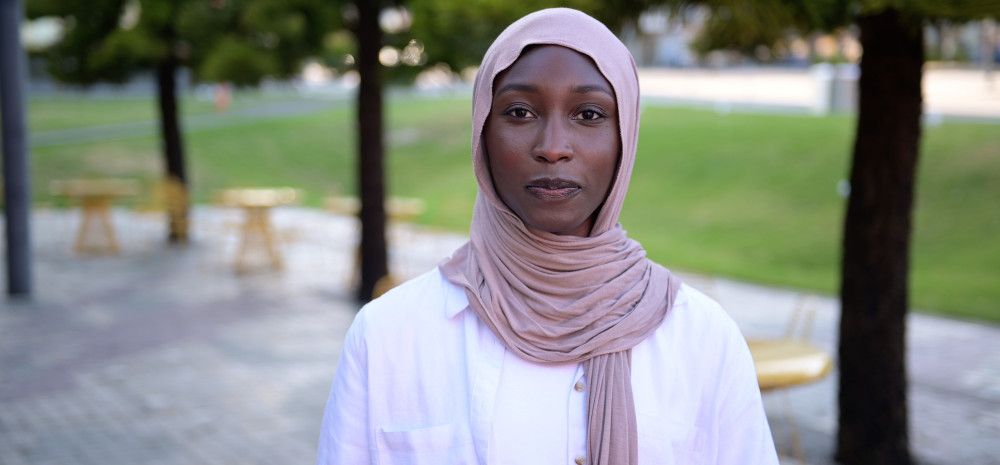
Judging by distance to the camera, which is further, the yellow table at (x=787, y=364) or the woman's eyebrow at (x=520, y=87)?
the yellow table at (x=787, y=364)

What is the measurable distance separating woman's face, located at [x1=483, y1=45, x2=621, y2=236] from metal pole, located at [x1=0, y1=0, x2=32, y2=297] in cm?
1091

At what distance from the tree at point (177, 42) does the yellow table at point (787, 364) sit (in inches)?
245

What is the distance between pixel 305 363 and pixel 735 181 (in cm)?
1248

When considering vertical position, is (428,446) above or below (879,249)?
above

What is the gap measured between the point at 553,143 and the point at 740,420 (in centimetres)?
59

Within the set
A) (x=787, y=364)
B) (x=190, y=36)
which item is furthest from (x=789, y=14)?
(x=190, y=36)

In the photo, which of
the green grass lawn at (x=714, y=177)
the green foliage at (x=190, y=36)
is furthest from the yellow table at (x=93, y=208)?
the green grass lawn at (x=714, y=177)

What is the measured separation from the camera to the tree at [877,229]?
5.86 metres

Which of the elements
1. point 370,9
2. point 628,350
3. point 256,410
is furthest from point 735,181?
point 628,350

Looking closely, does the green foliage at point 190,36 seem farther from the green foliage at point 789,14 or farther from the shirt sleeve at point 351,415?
the shirt sleeve at point 351,415

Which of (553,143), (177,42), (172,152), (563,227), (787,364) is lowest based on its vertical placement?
(787,364)

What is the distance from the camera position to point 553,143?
178cm

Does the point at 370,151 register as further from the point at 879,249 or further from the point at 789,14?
the point at 789,14

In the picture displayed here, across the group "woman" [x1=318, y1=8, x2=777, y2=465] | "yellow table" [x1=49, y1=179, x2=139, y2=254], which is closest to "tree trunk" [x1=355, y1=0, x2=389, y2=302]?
Answer: "yellow table" [x1=49, y1=179, x2=139, y2=254]
